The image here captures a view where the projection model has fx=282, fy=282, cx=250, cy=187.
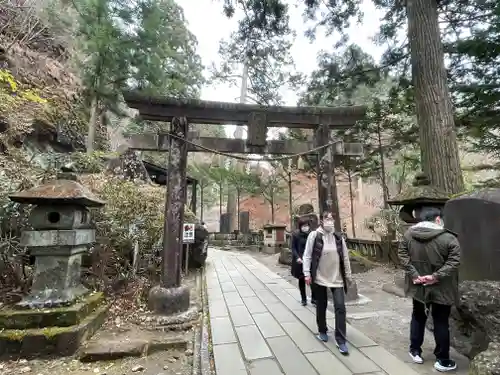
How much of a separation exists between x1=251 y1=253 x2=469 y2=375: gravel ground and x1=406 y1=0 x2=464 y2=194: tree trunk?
2585mm

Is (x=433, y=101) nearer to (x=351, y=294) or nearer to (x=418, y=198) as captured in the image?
(x=418, y=198)

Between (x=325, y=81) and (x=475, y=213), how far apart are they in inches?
263

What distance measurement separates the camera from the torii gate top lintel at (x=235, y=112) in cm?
562

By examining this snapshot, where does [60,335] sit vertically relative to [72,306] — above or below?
below

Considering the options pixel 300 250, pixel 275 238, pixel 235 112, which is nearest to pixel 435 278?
pixel 300 250

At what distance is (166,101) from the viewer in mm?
5625

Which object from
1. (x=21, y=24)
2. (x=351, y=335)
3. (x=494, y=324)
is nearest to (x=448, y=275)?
(x=494, y=324)

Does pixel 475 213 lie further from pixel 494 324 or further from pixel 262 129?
pixel 262 129

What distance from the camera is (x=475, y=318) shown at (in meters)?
3.04

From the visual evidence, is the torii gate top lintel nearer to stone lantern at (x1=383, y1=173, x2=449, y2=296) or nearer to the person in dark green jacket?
stone lantern at (x1=383, y1=173, x2=449, y2=296)

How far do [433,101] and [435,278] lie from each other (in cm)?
466

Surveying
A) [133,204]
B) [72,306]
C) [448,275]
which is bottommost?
[72,306]

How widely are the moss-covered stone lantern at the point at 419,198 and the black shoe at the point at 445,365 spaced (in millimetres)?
2490

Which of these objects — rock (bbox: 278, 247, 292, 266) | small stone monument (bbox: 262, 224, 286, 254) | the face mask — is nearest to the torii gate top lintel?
the face mask
